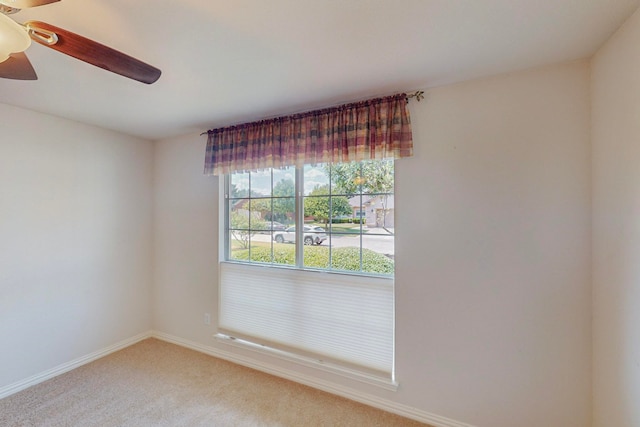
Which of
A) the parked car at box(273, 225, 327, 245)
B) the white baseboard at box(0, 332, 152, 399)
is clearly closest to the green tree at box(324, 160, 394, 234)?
the parked car at box(273, 225, 327, 245)

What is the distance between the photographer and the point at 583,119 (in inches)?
62.2

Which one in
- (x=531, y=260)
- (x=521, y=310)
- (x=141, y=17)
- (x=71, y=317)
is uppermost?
(x=141, y=17)

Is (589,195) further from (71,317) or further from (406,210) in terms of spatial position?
(71,317)

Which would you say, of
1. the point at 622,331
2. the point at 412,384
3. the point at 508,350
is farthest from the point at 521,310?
the point at 412,384

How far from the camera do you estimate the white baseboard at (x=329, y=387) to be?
1919 mm

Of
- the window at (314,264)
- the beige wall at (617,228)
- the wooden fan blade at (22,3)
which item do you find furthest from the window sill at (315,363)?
the wooden fan blade at (22,3)

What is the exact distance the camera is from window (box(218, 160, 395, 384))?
2.15 m

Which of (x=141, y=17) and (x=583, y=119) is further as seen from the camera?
(x=583, y=119)

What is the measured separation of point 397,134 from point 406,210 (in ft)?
1.73

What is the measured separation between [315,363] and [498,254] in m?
1.59

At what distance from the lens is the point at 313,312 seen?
2346 millimetres

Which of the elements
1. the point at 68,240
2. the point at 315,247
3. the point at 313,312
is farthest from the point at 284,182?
the point at 68,240

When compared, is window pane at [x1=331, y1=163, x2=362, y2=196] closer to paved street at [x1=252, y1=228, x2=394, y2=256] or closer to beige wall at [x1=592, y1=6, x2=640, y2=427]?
paved street at [x1=252, y1=228, x2=394, y2=256]

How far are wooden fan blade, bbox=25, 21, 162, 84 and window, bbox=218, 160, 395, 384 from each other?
1458 millimetres
